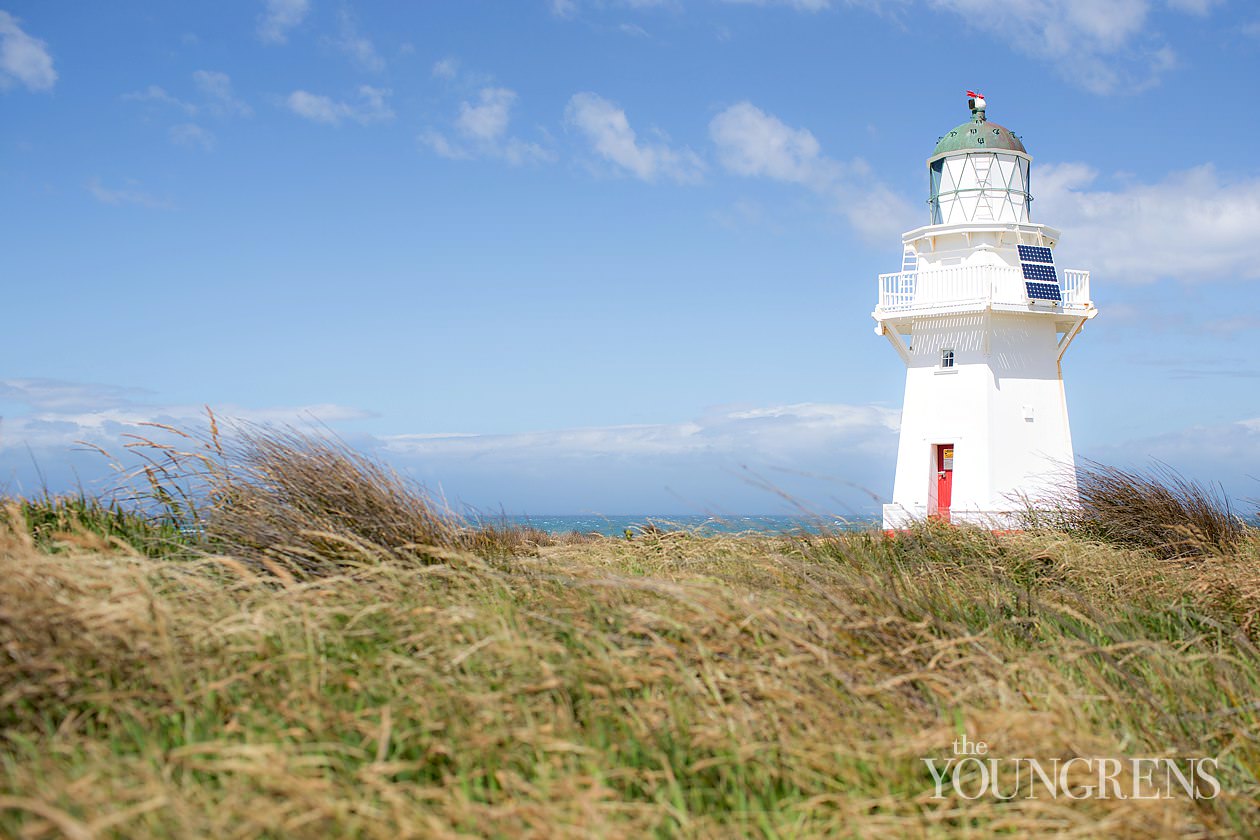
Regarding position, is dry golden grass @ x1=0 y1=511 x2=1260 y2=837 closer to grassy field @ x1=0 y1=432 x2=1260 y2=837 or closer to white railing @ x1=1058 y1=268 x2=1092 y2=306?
grassy field @ x1=0 y1=432 x2=1260 y2=837

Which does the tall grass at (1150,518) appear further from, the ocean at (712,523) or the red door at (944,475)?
the red door at (944,475)

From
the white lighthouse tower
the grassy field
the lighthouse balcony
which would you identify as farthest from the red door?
the grassy field

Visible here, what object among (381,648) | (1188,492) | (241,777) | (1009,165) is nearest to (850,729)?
(381,648)

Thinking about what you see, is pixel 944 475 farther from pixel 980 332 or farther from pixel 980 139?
pixel 980 139

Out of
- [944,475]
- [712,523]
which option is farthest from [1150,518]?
[944,475]

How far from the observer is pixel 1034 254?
1761 cm

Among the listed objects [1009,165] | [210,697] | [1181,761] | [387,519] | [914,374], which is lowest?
[1181,761]

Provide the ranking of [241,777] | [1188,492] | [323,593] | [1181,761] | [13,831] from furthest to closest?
[1188,492] < [323,593] < [1181,761] < [241,777] < [13,831]

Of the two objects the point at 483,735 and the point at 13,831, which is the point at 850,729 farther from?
the point at 13,831

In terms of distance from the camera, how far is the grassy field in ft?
10.0

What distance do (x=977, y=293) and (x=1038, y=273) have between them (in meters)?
1.23

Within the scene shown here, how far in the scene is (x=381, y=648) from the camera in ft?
13.5

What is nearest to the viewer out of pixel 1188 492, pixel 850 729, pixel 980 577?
pixel 850 729

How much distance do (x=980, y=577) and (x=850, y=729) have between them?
311 cm
